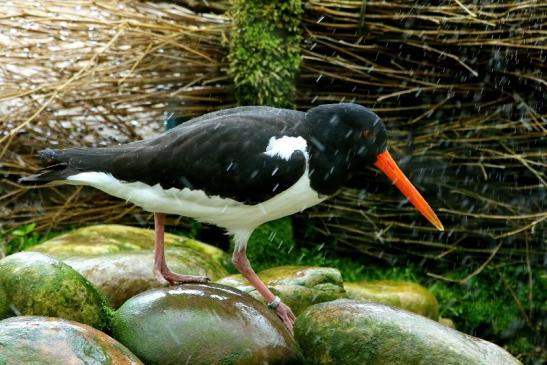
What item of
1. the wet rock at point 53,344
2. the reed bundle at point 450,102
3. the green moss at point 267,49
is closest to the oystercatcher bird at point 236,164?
the wet rock at point 53,344

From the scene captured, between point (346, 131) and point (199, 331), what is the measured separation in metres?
1.21

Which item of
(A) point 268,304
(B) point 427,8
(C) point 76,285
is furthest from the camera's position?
(B) point 427,8

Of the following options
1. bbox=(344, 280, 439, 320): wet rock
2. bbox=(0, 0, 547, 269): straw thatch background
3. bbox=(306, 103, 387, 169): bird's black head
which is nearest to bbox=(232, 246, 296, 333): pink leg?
bbox=(306, 103, 387, 169): bird's black head

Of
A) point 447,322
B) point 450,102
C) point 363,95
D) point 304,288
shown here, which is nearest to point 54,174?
point 304,288

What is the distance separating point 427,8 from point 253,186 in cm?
262

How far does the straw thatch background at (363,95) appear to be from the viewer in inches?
226

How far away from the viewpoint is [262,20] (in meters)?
5.85

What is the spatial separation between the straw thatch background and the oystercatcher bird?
1843 millimetres

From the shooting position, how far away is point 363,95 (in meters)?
5.96

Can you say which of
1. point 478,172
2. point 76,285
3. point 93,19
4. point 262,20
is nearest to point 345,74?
point 262,20

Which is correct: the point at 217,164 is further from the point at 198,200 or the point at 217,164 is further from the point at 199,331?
the point at 199,331

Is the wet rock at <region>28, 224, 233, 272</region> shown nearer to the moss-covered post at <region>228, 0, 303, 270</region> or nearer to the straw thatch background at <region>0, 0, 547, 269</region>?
the straw thatch background at <region>0, 0, 547, 269</region>

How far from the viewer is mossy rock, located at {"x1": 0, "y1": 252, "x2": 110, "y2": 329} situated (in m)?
3.52

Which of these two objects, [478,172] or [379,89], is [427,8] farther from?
[478,172]
